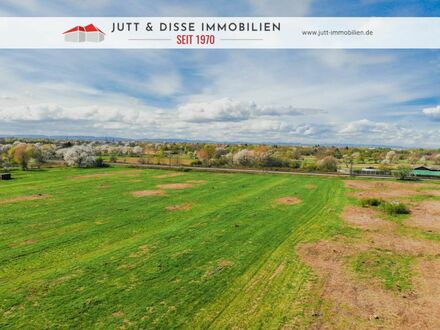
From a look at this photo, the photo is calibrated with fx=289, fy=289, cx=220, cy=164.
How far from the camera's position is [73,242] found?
2028 centimetres

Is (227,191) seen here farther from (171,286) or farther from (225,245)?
(171,286)

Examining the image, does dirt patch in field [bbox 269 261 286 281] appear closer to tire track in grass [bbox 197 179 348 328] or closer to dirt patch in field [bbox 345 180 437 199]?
tire track in grass [bbox 197 179 348 328]

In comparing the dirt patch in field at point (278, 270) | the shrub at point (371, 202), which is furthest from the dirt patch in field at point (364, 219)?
the dirt patch in field at point (278, 270)

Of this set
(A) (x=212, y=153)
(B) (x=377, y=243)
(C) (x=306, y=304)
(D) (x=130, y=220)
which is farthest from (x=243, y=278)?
(A) (x=212, y=153)

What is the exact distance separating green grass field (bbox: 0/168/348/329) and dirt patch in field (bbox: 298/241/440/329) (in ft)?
3.32

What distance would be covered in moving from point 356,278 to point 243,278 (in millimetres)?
6055

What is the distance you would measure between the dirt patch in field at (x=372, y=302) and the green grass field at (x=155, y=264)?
1013mm

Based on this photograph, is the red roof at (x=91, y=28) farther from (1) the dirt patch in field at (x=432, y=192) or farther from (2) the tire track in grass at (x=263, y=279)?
(1) the dirt patch in field at (x=432, y=192)

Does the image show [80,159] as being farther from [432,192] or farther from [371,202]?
[432,192]

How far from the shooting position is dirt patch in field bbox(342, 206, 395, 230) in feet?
84.4

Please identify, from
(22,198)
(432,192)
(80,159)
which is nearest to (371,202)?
(432,192)

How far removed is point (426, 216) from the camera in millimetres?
29594

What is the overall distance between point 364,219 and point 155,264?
21.2 meters

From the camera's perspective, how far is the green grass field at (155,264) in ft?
38.9
